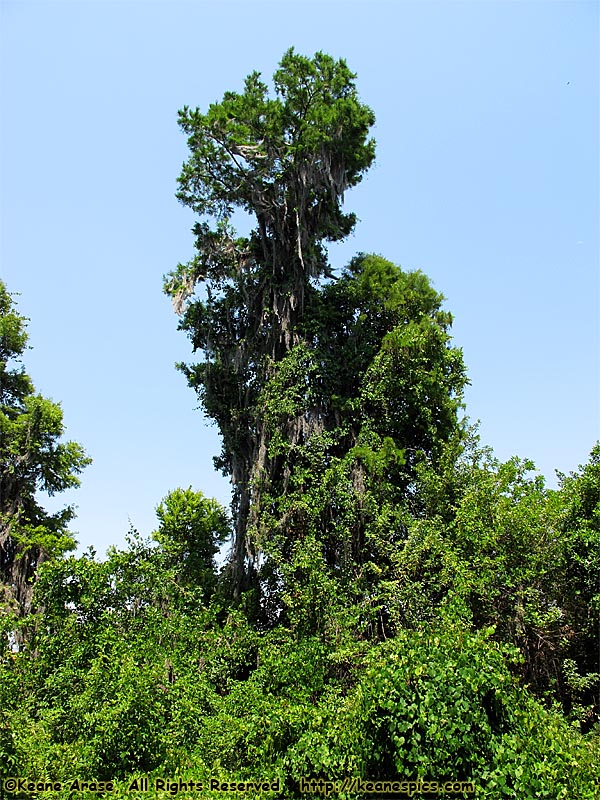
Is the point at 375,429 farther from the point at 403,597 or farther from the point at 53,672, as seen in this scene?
the point at 53,672

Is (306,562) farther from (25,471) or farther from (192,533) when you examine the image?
(25,471)

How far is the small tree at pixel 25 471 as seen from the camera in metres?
15.2

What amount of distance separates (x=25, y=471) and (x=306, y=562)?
9081 mm

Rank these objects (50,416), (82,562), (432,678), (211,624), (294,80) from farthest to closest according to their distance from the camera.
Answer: (50,416), (294,80), (211,624), (82,562), (432,678)

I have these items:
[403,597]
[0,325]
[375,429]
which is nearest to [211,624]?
[403,597]

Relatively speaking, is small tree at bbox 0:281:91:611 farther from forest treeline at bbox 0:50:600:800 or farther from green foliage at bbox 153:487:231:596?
green foliage at bbox 153:487:231:596

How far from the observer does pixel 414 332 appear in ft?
43.7

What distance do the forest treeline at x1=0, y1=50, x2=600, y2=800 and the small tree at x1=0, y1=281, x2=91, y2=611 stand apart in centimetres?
7

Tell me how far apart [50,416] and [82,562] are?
588cm

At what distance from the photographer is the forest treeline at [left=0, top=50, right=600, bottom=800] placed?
627cm

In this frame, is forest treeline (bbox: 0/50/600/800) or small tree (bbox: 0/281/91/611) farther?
small tree (bbox: 0/281/91/611)

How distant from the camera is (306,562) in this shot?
37.3 ft

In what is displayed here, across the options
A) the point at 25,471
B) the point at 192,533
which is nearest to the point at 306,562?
the point at 192,533

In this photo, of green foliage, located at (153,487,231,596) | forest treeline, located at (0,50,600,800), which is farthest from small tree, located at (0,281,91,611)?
green foliage, located at (153,487,231,596)
